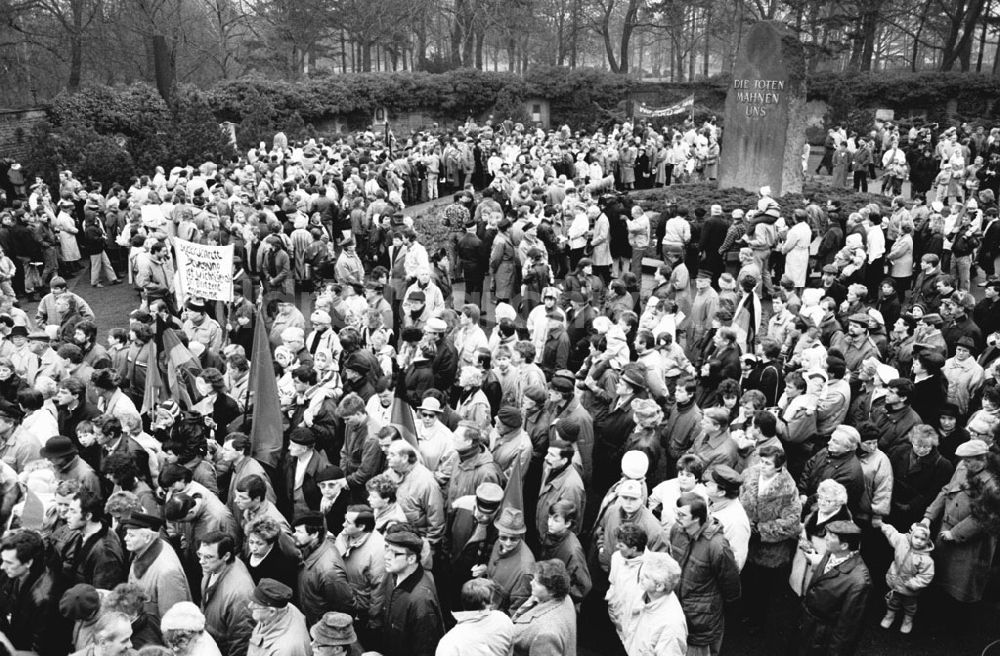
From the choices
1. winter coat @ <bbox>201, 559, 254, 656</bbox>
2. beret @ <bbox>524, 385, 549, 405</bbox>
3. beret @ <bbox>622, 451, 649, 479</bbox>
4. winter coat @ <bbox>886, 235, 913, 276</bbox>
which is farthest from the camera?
winter coat @ <bbox>886, 235, 913, 276</bbox>

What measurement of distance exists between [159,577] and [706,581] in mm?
3337

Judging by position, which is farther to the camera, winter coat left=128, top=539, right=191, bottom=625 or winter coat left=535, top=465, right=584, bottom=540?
winter coat left=535, top=465, right=584, bottom=540

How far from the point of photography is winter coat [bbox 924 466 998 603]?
251 inches

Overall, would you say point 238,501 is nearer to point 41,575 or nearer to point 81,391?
point 41,575

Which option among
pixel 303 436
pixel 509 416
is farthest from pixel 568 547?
pixel 303 436

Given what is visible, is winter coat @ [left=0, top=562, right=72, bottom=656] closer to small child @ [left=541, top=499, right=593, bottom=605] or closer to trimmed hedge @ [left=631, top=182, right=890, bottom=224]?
small child @ [left=541, top=499, right=593, bottom=605]

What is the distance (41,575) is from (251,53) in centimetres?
4816

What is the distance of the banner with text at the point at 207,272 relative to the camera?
9992 millimetres

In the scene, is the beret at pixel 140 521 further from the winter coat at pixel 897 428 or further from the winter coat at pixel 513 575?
the winter coat at pixel 897 428

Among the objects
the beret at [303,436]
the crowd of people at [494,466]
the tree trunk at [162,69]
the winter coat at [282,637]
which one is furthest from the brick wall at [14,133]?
the winter coat at [282,637]

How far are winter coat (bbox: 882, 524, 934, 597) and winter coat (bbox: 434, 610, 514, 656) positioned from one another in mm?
3159

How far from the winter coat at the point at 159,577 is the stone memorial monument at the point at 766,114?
15639mm

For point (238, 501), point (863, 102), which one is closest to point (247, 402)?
point (238, 501)

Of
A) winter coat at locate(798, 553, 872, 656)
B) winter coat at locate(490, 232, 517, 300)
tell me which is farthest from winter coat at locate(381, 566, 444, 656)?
winter coat at locate(490, 232, 517, 300)
